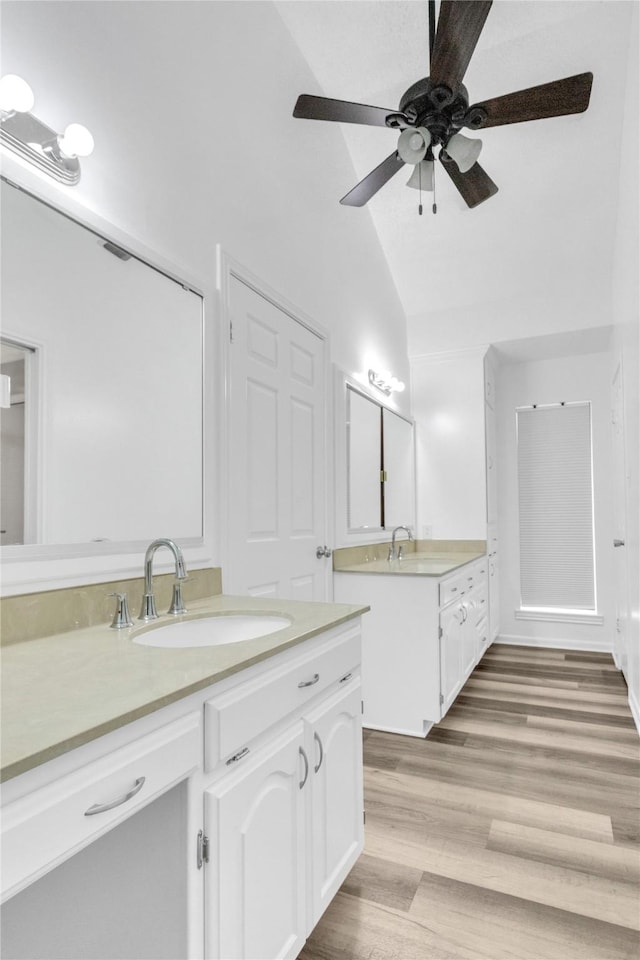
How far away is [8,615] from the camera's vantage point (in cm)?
123

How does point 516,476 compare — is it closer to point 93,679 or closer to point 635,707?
point 635,707

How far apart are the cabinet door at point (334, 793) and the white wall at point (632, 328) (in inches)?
69.6

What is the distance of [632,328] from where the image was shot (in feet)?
8.85

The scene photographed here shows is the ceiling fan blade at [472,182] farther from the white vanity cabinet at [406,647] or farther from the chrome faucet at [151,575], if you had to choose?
the chrome faucet at [151,575]

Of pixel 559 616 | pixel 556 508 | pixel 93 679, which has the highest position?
pixel 556 508

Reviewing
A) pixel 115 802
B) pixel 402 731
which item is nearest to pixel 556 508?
pixel 402 731

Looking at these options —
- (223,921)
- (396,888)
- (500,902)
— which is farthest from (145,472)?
(500,902)

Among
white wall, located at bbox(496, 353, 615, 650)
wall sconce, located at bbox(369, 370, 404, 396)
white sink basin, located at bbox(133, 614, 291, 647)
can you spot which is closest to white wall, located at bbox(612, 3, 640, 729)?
white wall, located at bbox(496, 353, 615, 650)

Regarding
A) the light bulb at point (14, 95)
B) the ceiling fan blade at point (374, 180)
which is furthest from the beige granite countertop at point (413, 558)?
the light bulb at point (14, 95)

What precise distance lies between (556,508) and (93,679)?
4.39 meters

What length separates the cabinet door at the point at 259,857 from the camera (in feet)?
3.20

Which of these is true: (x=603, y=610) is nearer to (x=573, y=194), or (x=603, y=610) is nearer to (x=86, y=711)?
(x=573, y=194)

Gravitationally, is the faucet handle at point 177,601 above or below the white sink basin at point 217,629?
above

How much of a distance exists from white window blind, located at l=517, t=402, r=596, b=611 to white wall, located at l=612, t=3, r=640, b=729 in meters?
1.36
